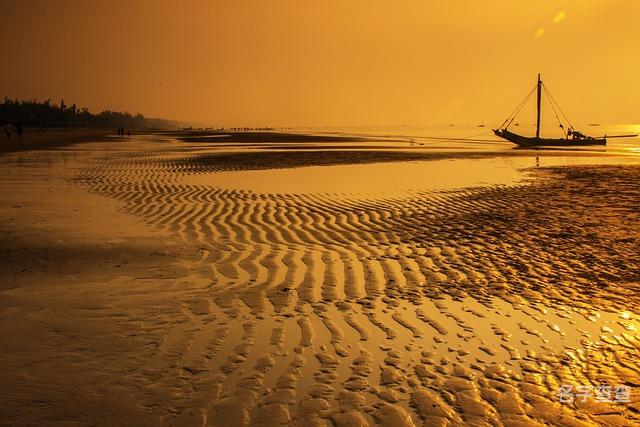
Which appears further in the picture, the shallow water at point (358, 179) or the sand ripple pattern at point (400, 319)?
the shallow water at point (358, 179)

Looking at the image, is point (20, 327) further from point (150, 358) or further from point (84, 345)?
point (150, 358)

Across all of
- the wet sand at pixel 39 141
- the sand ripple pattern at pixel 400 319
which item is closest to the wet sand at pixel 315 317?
the sand ripple pattern at pixel 400 319

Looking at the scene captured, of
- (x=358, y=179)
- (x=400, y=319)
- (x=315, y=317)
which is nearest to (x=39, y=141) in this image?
(x=358, y=179)

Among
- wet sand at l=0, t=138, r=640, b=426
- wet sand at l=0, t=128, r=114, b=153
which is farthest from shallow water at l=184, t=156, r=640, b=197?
wet sand at l=0, t=128, r=114, b=153

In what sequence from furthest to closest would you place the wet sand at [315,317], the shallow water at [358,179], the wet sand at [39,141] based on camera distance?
the wet sand at [39,141], the shallow water at [358,179], the wet sand at [315,317]

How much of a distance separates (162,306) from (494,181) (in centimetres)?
1741

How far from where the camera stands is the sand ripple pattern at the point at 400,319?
3.88 m

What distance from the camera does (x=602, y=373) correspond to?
14.6 ft

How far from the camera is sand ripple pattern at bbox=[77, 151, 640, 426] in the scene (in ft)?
12.7

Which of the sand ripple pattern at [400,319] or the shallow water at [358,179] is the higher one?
the shallow water at [358,179]

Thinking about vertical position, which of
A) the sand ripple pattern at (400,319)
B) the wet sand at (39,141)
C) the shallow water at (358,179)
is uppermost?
the wet sand at (39,141)

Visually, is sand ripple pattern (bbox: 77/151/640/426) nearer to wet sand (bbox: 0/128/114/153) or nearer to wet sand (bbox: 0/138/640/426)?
wet sand (bbox: 0/138/640/426)

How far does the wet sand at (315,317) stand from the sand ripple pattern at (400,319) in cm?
2

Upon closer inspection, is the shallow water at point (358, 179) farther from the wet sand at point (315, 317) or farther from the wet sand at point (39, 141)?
the wet sand at point (39, 141)
